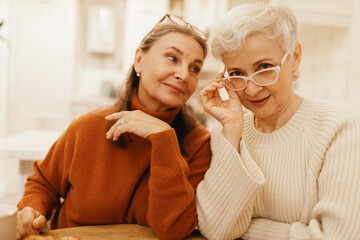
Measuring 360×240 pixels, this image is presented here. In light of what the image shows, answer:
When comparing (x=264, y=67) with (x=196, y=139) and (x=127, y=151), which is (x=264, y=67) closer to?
(x=196, y=139)

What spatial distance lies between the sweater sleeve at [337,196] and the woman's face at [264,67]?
0.19 metres

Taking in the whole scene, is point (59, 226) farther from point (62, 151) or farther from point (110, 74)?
point (110, 74)

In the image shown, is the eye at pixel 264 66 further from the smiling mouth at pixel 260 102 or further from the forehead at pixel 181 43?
the forehead at pixel 181 43

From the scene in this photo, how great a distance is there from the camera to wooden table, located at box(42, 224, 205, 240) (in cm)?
91

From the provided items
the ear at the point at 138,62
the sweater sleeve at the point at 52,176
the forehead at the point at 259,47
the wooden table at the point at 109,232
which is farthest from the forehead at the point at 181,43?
the wooden table at the point at 109,232

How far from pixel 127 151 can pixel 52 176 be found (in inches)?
12.4

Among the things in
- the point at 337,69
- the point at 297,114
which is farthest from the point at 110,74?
the point at 297,114

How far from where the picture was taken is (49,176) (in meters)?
1.24

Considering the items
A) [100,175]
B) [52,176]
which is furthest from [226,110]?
[52,176]

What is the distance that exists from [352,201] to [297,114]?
324mm

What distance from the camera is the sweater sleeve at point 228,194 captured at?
0.95 metres

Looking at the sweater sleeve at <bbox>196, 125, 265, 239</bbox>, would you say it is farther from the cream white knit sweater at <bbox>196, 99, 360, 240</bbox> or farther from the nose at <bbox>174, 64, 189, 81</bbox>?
the nose at <bbox>174, 64, 189, 81</bbox>

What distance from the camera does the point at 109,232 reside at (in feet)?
3.13

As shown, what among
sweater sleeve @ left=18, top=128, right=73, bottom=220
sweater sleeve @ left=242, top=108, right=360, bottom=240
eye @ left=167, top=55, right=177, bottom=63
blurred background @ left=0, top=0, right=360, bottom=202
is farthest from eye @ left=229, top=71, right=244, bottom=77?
blurred background @ left=0, top=0, right=360, bottom=202
